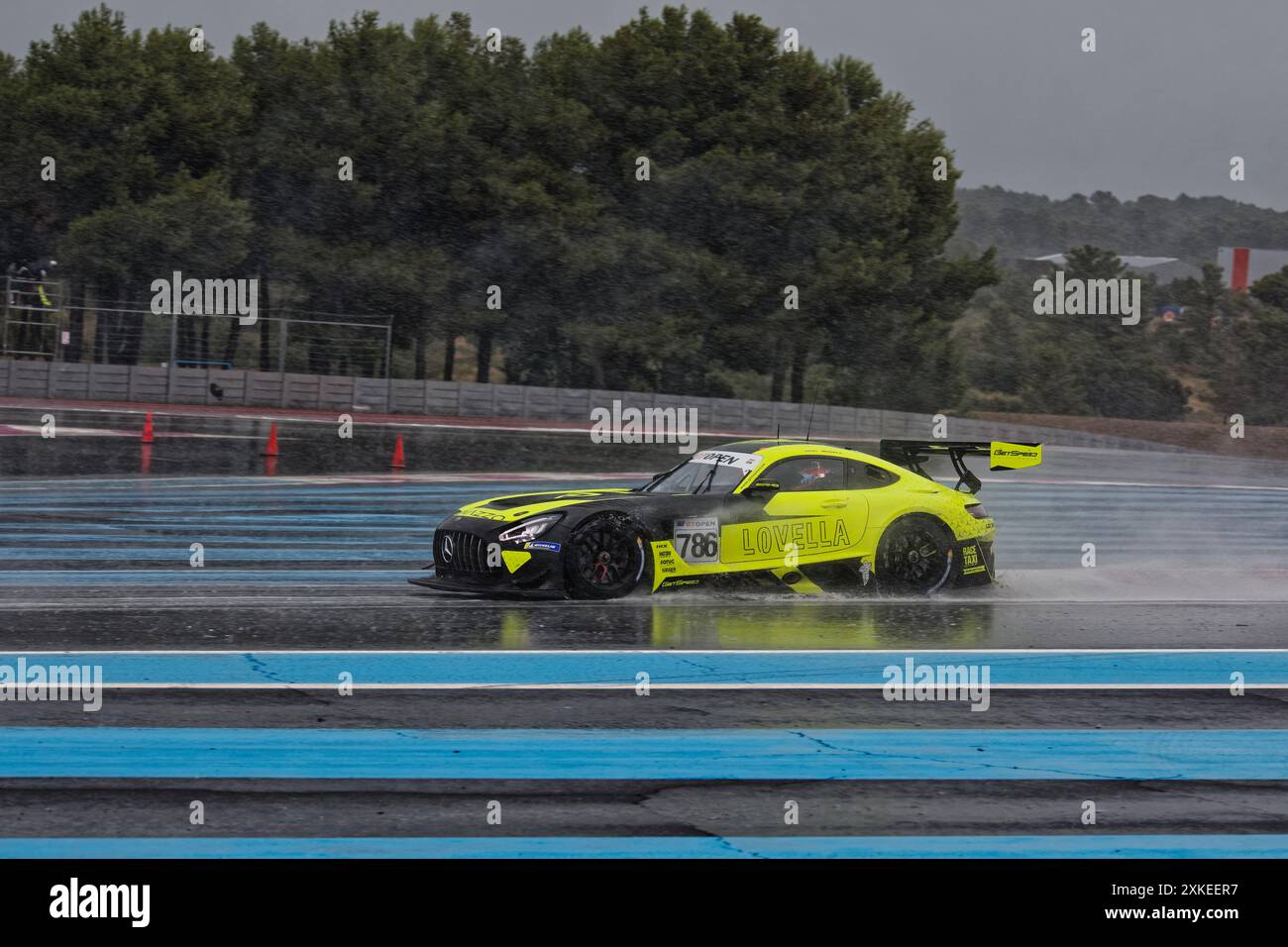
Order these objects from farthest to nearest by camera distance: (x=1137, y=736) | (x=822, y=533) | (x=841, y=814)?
(x=822, y=533)
(x=1137, y=736)
(x=841, y=814)

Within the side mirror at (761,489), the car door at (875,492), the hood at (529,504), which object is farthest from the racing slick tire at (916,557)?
the hood at (529,504)

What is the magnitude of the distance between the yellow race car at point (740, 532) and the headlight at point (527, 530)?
11mm

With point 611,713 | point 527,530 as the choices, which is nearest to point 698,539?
point 527,530

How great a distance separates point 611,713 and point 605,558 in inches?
137

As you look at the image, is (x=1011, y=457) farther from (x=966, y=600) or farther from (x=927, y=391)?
(x=927, y=391)

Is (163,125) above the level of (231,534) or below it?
above

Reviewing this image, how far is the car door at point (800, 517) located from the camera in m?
11.9

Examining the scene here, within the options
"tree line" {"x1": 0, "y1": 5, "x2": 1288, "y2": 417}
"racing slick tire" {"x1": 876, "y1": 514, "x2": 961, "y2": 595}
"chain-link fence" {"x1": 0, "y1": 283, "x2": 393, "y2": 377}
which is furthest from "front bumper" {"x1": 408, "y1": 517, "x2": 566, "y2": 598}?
"tree line" {"x1": 0, "y1": 5, "x2": 1288, "y2": 417}

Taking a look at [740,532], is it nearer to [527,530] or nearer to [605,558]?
[605,558]

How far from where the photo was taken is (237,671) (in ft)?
29.5

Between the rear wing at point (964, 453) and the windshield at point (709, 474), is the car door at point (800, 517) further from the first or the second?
the rear wing at point (964, 453)
